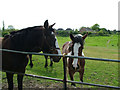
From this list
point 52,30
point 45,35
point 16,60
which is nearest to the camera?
point 16,60

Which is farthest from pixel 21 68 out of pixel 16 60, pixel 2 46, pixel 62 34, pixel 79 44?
pixel 62 34

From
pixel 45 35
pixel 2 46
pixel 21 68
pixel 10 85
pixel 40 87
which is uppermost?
pixel 45 35

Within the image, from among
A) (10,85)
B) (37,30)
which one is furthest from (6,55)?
(37,30)

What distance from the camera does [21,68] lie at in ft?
10.3

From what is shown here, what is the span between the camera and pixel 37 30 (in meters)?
3.25

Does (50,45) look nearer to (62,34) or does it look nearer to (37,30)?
(37,30)

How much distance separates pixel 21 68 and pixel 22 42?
2.26ft

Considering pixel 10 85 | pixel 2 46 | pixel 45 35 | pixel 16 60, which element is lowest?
pixel 10 85

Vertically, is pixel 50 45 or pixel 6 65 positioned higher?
pixel 50 45

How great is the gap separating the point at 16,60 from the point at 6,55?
326 millimetres

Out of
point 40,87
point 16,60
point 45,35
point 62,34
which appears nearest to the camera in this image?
point 16,60

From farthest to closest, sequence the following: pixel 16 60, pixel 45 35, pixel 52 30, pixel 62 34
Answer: pixel 62 34, pixel 52 30, pixel 45 35, pixel 16 60

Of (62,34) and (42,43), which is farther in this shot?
(62,34)

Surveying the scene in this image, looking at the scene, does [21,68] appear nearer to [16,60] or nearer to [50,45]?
[16,60]
